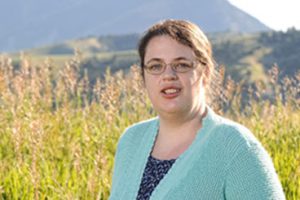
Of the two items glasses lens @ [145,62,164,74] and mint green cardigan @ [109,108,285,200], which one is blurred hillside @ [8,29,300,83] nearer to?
glasses lens @ [145,62,164,74]

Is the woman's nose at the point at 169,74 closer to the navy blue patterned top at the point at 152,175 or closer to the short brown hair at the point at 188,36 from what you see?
the short brown hair at the point at 188,36

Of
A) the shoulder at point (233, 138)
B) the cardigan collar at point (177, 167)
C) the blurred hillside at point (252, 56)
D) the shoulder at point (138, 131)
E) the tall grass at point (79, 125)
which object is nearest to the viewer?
the shoulder at point (233, 138)

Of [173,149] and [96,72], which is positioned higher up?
[96,72]

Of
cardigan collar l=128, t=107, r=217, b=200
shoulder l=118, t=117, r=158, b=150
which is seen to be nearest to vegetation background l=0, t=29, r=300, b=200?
shoulder l=118, t=117, r=158, b=150

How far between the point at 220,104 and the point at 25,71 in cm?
226

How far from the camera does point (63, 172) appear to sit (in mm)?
4441

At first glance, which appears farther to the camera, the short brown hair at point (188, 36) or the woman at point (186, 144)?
the short brown hair at point (188, 36)

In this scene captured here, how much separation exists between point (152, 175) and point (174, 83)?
0.50m

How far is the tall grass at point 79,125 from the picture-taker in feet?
13.3

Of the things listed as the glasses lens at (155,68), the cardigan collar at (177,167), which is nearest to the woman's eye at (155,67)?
the glasses lens at (155,68)

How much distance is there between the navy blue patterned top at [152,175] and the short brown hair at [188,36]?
0.48 meters

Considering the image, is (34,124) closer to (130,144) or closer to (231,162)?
(130,144)

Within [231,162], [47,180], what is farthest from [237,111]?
[231,162]

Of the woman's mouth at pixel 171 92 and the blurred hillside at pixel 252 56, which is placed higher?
the blurred hillside at pixel 252 56
